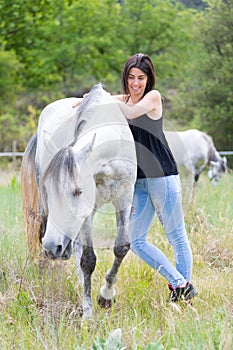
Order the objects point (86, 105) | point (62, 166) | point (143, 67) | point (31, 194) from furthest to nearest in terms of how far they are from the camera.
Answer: point (31, 194)
point (143, 67)
point (86, 105)
point (62, 166)

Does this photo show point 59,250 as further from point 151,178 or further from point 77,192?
point 151,178

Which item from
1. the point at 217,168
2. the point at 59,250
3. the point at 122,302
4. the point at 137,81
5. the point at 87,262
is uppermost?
the point at 137,81

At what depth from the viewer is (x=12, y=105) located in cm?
2356

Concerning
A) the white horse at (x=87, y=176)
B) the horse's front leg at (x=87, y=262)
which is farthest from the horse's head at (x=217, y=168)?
the horse's front leg at (x=87, y=262)

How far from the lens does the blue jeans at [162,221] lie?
12.0ft

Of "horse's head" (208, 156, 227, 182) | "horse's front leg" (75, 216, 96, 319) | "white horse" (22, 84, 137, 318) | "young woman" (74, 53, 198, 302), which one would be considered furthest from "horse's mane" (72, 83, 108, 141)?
"horse's head" (208, 156, 227, 182)

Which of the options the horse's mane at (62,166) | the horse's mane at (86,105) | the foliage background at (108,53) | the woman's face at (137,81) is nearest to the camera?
the horse's mane at (62,166)

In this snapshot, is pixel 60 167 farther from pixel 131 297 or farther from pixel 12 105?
pixel 12 105

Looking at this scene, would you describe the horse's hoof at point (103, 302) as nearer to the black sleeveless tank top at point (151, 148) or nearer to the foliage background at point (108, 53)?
the black sleeveless tank top at point (151, 148)

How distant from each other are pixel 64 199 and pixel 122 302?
105cm

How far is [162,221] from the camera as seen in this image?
3.76 m

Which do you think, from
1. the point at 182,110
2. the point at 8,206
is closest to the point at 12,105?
the point at 182,110

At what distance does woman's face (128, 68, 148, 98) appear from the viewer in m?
3.58

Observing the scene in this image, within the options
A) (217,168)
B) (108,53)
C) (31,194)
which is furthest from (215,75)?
(31,194)
